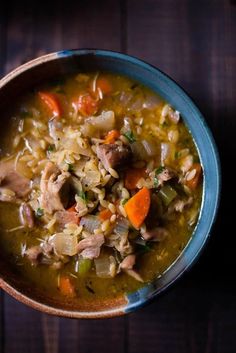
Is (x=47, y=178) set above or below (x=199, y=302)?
above

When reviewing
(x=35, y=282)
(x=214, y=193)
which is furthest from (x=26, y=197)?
(x=214, y=193)

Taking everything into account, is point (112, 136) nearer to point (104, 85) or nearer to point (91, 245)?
point (104, 85)

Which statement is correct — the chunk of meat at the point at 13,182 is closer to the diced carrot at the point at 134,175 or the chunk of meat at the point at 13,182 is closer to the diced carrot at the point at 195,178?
the diced carrot at the point at 134,175

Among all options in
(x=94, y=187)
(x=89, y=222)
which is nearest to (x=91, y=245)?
(x=89, y=222)

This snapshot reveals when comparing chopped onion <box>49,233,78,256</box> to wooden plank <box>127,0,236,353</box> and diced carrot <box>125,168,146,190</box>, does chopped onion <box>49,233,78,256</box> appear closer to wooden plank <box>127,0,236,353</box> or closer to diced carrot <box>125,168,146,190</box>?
diced carrot <box>125,168,146,190</box>

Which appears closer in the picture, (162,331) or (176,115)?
(176,115)

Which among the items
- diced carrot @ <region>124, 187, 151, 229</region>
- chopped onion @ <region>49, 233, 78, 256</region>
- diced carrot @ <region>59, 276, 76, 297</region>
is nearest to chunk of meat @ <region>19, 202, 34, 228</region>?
chopped onion @ <region>49, 233, 78, 256</region>

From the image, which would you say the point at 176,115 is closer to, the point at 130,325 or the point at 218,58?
the point at 218,58
